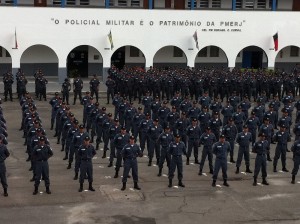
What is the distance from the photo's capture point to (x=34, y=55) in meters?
36.3

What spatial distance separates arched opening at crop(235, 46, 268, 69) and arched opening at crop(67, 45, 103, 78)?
10.1 meters

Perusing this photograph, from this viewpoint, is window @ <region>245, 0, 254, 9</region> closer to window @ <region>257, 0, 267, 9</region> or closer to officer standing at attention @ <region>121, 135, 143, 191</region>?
window @ <region>257, 0, 267, 9</region>

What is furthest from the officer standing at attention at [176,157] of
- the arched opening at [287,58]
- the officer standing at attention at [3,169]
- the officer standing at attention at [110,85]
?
the arched opening at [287,58]

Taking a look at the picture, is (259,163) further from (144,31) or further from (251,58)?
(251,58)

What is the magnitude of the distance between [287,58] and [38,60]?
17787 millimetres

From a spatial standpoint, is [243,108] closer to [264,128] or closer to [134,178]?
[264,128]

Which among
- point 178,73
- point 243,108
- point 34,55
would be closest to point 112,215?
point 243,108

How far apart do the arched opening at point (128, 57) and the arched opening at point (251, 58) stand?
23.2 feet

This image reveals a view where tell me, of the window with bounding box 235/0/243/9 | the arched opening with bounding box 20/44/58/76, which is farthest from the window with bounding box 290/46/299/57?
the arched opening with bounding box 20/44/58/76

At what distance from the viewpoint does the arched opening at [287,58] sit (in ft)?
131

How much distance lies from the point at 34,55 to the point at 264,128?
22008 millimetres

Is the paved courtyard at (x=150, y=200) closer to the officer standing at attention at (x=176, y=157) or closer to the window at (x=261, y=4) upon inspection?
the officer standing at attention at (x=176, y=157)

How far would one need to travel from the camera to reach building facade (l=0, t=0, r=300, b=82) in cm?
3288

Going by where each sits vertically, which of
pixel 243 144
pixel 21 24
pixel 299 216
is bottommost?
pixel 299 216
